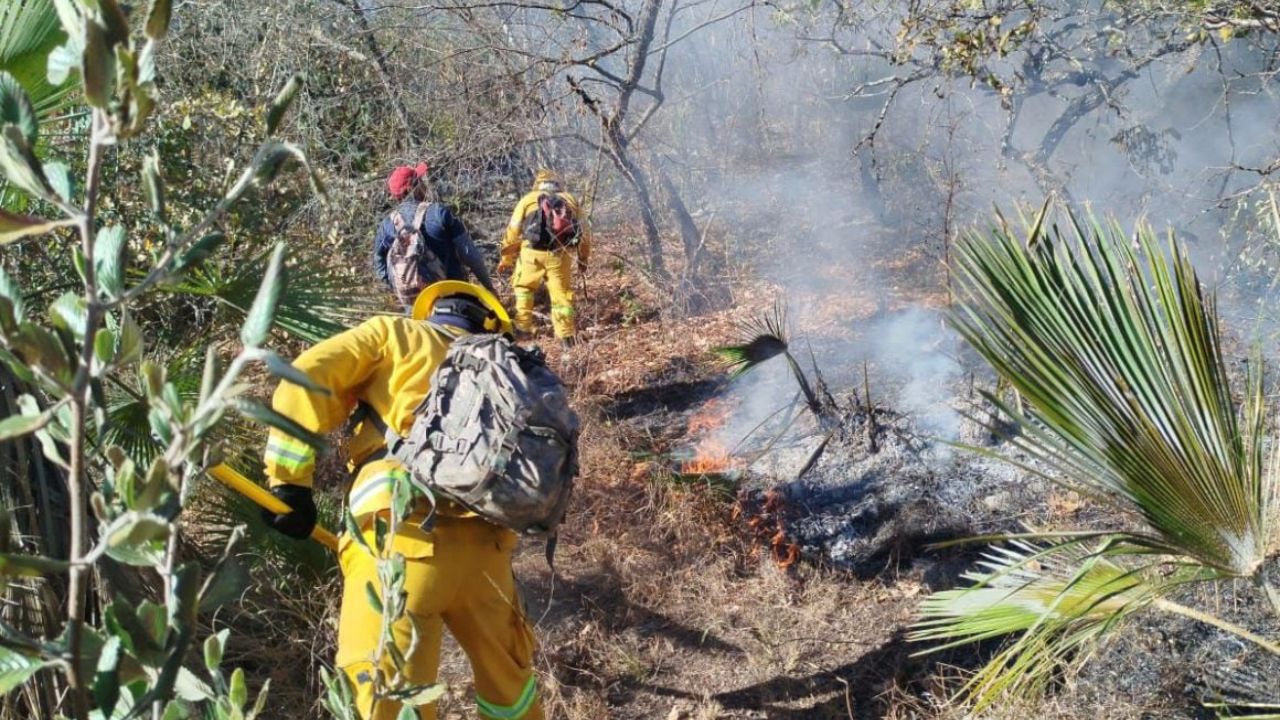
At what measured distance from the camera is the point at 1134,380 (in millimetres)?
2477

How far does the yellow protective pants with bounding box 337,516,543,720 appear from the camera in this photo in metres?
3.07

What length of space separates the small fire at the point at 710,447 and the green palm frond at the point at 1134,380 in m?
3.22

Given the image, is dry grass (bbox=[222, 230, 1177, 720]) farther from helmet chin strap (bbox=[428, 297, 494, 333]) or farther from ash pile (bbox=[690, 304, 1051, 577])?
helmet chin strap (bbox=[428, 297, 494, 333])

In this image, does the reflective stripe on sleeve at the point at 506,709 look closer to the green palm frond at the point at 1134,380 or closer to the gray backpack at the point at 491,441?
the gray backpack at the point at 491,441

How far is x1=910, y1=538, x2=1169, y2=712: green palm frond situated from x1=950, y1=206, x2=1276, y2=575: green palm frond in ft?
0.54

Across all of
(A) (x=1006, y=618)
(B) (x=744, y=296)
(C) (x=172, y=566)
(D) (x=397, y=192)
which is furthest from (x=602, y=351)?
(C) (x=172, y=566)

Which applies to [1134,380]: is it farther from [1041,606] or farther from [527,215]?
[527,215]

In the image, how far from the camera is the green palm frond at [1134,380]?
240 centimetres

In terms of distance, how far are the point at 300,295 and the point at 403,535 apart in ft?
4.24

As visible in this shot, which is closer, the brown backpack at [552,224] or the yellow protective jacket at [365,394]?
the yellow protective jacket at [365,394]

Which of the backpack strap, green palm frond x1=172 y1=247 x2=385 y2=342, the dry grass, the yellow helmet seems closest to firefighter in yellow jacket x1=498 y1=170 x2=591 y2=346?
the dry grass

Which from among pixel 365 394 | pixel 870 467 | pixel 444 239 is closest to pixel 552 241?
pixel 444 239

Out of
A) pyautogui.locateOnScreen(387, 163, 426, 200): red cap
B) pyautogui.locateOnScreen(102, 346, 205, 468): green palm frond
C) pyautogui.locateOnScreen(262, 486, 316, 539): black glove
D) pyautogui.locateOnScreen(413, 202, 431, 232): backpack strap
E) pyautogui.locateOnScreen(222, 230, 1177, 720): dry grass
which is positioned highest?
pyautogui.locateOnScreen(387, 163, 426, 200): red cap

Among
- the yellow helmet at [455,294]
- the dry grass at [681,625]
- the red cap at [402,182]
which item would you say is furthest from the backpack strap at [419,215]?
the dry grass at [681,625]
